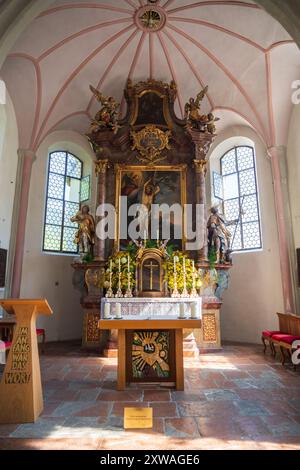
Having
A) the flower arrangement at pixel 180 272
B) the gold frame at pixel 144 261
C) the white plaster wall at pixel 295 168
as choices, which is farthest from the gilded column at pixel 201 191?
the white plaster wall at pixel 295 168

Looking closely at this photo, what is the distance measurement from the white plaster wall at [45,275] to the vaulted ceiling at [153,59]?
1.47 metres

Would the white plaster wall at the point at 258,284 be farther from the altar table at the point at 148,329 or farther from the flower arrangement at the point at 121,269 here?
the altar table at the point at 148,329

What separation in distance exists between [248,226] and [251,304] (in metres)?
2.69

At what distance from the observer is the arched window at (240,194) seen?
1123 cm

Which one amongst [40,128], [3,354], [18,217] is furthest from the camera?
[40,128]

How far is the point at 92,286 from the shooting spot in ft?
29.5

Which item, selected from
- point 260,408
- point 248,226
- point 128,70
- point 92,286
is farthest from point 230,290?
point 128,70

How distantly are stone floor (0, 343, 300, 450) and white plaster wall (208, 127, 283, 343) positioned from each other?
357 cm

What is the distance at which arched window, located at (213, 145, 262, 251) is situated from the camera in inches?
442

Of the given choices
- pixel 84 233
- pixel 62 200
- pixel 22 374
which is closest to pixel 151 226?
pixel 84 233

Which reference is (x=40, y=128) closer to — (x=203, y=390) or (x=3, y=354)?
(x=3, y=354)

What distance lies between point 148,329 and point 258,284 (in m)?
6.39

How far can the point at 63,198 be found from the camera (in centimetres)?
1205

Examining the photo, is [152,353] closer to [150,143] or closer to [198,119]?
[150,143]
